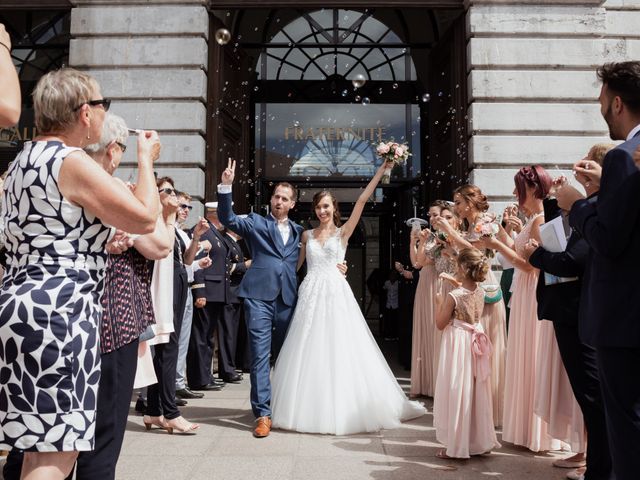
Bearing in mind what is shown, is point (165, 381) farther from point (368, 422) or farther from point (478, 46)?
point (478, 46)

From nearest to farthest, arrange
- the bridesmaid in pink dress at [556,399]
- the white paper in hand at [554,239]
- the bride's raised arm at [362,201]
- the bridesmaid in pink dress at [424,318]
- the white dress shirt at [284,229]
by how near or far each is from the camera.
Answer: the white paper in hand at [554,239]
the bridesmaid in pink dress at [556,399]
the bride's raised arm at [362,201]
the white dress shirt at [284,229]
the bridesmaid in pink dress at [424,318]

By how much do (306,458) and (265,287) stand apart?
1.65 meters

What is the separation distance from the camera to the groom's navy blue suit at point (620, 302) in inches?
93.7

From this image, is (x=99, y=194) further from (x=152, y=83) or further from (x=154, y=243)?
(x=152, y=83)

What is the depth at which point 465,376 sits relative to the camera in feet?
14.8

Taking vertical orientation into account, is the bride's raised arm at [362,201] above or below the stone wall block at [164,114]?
below

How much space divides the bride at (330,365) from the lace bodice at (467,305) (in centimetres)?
116

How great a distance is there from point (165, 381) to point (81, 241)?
3155 millimetres

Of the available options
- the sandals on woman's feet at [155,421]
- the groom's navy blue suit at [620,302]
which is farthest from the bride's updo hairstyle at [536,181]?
the sandals on woman's feet at [155,421]

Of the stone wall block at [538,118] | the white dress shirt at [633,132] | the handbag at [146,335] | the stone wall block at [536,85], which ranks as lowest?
the handbag at [146,335]

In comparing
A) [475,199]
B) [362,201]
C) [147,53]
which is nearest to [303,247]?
[362,201]

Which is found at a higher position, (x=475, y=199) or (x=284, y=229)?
(x=475, y=199)

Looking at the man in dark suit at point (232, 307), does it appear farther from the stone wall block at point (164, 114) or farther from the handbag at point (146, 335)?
the handbag at point (146, 335)

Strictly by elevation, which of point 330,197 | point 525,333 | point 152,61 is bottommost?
point 525,333
